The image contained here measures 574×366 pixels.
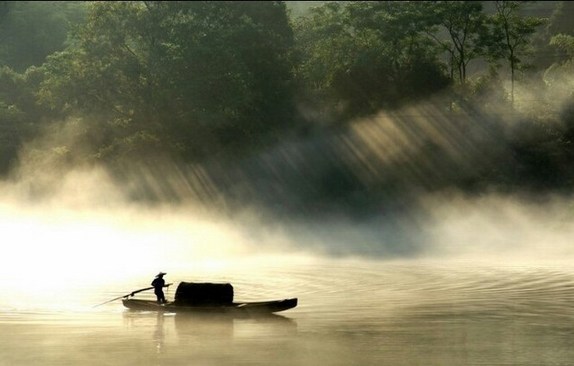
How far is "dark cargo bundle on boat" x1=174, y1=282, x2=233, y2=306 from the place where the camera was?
4572 centimetres

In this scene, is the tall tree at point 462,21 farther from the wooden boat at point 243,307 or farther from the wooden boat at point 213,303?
the wooden boat at point 243,307

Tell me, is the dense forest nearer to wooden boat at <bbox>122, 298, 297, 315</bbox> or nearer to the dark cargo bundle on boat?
the dark cargo bundle on boat

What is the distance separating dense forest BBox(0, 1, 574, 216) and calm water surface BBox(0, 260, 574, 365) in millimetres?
40906

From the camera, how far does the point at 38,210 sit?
4129 inches

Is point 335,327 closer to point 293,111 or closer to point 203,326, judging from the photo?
point 203,326

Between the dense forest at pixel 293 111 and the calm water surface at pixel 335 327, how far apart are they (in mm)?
40906

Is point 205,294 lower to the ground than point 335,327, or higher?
higher

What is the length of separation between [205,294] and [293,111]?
2345 inches

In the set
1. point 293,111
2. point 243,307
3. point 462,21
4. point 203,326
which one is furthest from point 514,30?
point 203,326

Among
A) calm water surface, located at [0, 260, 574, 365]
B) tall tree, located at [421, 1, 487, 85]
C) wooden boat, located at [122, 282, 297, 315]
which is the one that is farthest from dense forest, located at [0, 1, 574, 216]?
wooden boat, located at [122, 282, 297, 315]

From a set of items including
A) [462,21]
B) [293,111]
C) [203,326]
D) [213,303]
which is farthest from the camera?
[462,21]

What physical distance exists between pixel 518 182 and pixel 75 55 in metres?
40.2

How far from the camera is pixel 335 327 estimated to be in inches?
1668

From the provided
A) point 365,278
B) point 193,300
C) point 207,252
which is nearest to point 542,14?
point 207,252
